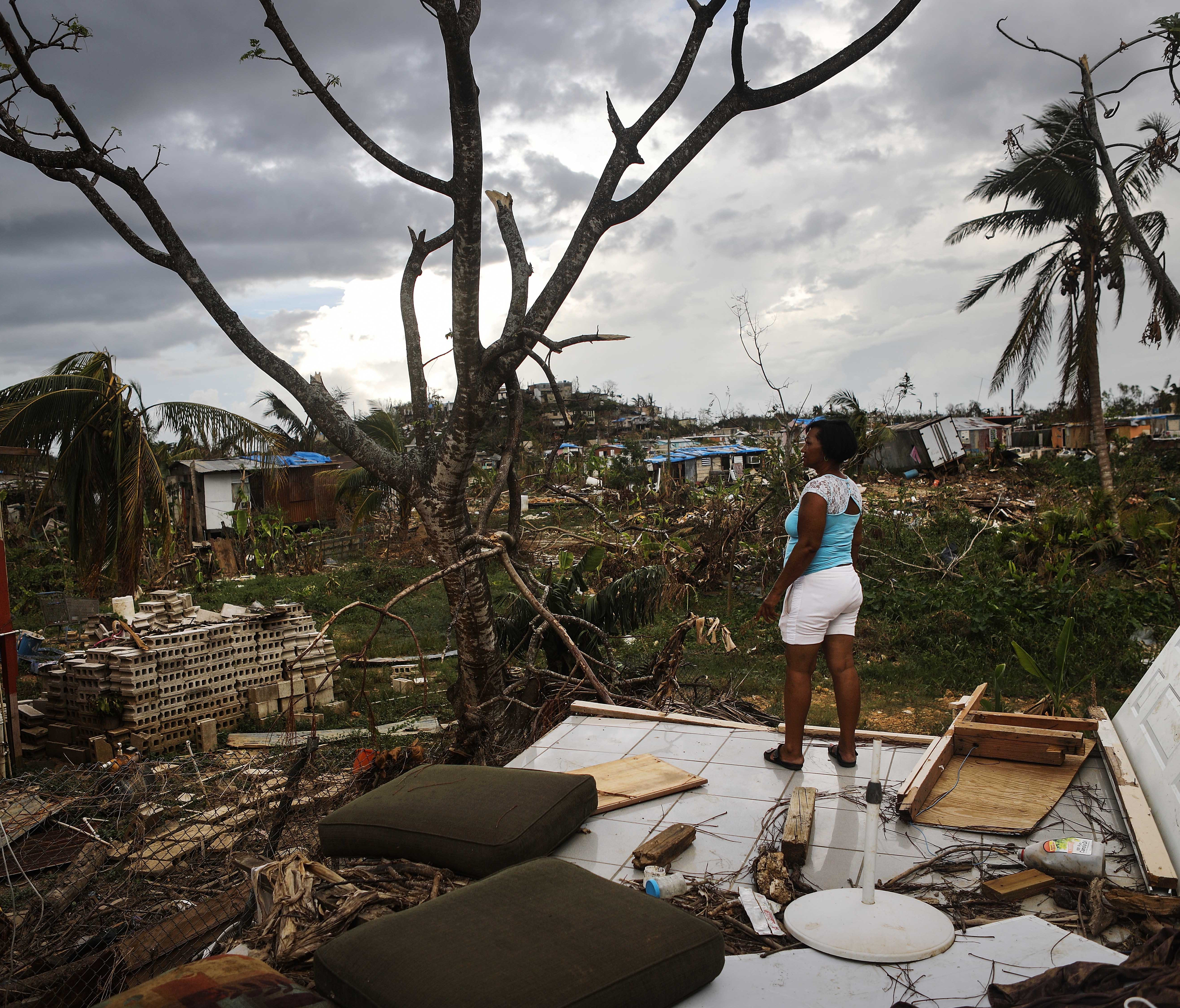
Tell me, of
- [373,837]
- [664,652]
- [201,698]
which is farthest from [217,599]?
[373,837]

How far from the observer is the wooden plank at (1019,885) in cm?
295

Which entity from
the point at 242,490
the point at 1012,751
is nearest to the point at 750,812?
the point at 1012,751

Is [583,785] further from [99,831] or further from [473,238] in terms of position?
[99,831]

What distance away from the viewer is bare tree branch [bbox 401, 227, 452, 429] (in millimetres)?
6453

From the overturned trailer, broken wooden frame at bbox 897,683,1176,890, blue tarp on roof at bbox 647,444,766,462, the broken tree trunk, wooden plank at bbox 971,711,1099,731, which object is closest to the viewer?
broken wooden frame at bbox 897,683,1176,890

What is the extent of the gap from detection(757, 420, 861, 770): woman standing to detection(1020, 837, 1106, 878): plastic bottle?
1.00 m

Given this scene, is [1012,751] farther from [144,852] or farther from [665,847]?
[144,852]

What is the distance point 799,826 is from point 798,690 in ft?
2.58

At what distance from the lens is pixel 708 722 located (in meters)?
5.19

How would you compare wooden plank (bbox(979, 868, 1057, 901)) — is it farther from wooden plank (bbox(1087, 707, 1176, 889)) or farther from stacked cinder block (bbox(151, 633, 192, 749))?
stacked cinder block (bbox(151, 633, 192, 749))

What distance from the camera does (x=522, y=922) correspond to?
7.93ft

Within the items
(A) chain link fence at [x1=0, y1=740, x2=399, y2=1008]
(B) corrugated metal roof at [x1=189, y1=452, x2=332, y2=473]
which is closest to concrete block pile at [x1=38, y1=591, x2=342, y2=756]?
(A) chain link fence at [x1=0, y1=740, x2=399, y2=1008]

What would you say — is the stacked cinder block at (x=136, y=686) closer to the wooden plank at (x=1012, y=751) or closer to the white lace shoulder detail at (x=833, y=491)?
the white lace shoulder detail at (x=833, y=491)

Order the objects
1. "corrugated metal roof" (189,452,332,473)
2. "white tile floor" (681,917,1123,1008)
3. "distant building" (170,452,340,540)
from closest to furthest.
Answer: "white tile floor" (681,917,1123,1008), "distant building" (170,452,340,540), "corrugated metal roof" (189,452,332,473)
